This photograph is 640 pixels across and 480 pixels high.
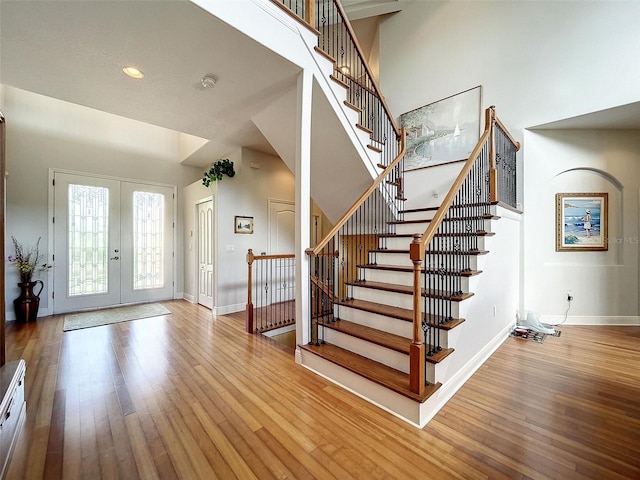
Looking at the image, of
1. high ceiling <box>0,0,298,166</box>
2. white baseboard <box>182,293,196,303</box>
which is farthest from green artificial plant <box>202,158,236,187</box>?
white baseboard <box>182,293,196,303</box>

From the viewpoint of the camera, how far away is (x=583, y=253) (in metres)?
3.98

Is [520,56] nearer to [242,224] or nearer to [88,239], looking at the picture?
[242,224]

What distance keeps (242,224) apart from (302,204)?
8.28 ft

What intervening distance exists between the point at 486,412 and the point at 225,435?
183cm

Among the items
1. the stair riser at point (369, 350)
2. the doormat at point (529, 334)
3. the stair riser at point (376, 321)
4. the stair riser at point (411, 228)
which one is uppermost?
the stair riser at point (411, 228)

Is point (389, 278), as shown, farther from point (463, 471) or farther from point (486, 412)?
point (463, 471)

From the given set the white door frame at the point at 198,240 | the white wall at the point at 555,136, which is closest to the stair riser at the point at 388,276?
the white wall at the point at 555,136

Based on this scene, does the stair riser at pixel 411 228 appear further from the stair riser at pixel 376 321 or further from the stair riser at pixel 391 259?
the stair riser at pixel 376 321

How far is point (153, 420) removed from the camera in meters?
1.85

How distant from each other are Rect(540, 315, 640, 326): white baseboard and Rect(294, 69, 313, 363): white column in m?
3.78

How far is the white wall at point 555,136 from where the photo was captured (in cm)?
356

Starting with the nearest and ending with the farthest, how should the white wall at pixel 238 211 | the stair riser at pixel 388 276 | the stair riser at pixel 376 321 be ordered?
the stair riser at pixel 376 321 → the stair riser at pixel 388 276 → the white wall at pixel 238 211

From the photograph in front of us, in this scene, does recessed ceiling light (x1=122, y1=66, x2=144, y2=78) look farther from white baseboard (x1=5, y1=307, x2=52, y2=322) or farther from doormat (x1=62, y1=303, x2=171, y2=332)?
white baseboard (x1=5, y1=307, x2=52, y2=322)

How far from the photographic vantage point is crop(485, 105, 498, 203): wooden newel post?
3.00 meters
